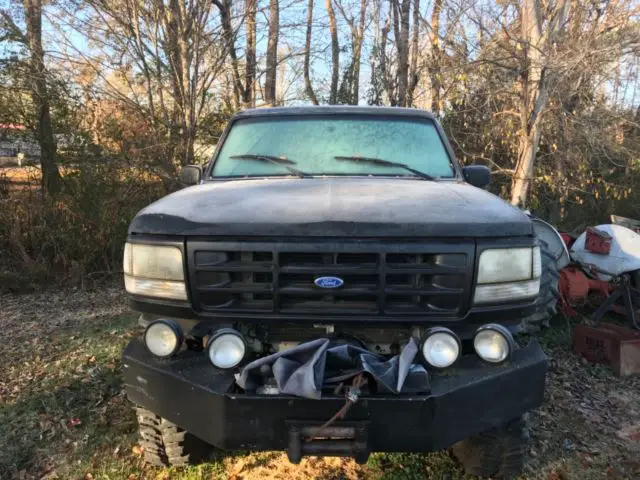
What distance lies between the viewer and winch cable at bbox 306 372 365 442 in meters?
2.01

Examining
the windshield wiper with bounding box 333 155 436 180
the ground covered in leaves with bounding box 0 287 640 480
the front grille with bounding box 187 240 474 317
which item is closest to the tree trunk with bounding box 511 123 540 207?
the ground covered in leaves with bounding box 0 287 640 480

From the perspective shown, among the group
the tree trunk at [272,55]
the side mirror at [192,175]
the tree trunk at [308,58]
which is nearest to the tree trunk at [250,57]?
the tree trunk at [272,55]

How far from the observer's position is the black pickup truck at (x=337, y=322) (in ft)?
6.88

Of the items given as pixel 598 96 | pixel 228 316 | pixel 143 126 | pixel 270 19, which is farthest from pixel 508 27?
pixel 228 316

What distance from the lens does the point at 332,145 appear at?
359cm

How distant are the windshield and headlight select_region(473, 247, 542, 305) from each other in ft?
3.60

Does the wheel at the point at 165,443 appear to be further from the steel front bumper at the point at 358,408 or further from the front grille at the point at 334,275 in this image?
the front grille at the point at 334,275

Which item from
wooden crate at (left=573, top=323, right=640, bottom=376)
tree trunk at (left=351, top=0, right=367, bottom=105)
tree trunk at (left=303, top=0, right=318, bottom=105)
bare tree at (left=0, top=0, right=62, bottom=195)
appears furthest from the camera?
tree trunk at (left=351, top=0, right=367, bottom=105)

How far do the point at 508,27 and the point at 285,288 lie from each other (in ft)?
21.0

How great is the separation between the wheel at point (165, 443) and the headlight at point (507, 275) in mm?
1710

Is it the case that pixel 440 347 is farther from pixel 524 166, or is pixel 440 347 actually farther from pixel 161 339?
pixel 524 166

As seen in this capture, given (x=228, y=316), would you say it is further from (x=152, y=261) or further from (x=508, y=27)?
(x=508, y=27)

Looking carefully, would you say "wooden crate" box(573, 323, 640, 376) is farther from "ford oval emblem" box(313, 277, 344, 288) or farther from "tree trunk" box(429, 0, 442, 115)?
"tree trunk" box(429, 0, 442, 115)

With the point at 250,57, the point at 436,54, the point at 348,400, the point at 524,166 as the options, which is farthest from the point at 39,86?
Answer: the point at 348,400
